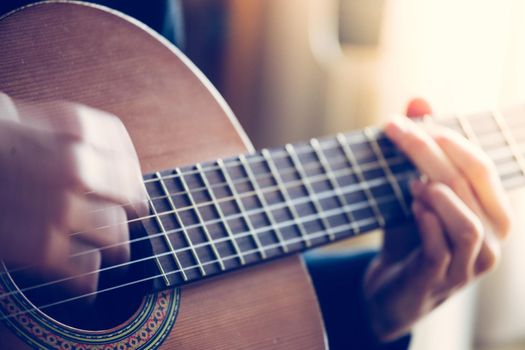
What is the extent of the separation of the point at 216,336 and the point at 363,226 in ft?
0.73

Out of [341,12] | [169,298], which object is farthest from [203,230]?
[341,12]

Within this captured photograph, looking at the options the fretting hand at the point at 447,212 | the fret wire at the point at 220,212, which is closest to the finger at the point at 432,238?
the fretting hand at the point at 447,212

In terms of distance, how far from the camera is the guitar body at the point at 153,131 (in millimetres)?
604

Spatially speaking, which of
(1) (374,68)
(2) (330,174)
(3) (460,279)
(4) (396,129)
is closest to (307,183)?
(2) (330,174)

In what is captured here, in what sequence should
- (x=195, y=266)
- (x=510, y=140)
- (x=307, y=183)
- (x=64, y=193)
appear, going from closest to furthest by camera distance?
(x=64, y=193), (x=195, y=266), (x=307, y=183), (x=510, y=140)

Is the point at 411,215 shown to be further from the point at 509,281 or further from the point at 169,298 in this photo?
the point at 509,281

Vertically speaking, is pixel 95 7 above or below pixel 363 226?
above

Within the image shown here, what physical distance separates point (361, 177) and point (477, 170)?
14 cm

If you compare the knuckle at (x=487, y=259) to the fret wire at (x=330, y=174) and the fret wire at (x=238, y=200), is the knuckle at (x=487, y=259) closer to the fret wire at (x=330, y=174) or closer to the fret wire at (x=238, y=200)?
the fret wire at (x=330, y=174)

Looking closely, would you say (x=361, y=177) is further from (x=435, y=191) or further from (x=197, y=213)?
(x=197, y=213)

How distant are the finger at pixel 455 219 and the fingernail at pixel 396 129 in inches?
2.4

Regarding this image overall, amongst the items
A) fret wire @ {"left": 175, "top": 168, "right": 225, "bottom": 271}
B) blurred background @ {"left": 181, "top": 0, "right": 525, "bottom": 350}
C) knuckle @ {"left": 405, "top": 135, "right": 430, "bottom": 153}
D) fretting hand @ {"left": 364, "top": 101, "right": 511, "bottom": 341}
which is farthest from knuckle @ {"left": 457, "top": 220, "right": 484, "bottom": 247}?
blurred background @ {"left": 181, "top": 0, "right": 525, "bottom": 350}

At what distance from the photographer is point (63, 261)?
53 centimetres

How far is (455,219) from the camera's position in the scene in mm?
750
